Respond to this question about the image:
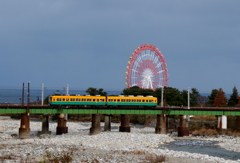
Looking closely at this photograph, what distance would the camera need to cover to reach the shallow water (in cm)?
5281

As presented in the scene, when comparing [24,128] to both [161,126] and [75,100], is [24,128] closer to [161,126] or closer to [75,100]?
[75,100]

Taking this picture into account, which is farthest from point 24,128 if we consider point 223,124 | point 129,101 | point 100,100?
point 223,124

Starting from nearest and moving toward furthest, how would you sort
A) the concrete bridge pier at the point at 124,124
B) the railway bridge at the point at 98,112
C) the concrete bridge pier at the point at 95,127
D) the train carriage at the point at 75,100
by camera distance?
the railway bridge at the point at 98,112 < the concrete bridge pier at the point at 95,127 < the train carriage at the point at 75,100 < the concrete bridge pier at the point at 124,124

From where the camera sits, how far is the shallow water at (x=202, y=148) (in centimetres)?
5281

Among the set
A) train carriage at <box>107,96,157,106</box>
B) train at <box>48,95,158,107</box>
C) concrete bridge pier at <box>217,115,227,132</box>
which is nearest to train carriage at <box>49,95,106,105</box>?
train at <box>48,95,158,107</box>

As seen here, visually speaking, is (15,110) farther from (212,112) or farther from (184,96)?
(184,96)

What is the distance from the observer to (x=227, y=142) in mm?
66500

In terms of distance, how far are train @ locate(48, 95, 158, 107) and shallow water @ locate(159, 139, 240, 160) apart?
1447 centimetres

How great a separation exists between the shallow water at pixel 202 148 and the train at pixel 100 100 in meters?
14.5

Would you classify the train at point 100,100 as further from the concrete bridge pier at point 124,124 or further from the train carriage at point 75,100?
the concrete bridge pier at point 124,124

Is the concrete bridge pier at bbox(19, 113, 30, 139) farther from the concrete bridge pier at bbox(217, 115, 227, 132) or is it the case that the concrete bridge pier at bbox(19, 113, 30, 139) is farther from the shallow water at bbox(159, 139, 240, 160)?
the concrete bridge pier at bbox(217, 115, 227, 132)

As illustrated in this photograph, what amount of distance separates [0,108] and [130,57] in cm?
4276

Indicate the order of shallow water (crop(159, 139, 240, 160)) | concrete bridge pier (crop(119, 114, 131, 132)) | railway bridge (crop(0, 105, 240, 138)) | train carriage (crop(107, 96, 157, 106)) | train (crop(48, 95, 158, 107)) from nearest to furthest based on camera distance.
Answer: shallow water (crop(159, 139, 240, 160)), railway bridge (crop(0, 105, 240, 138)), train (crop(48, 95, 158, 107)), train carriage (crop(107, 96, 157, 106)), concrete bridge pier (crop(119, 114, 131, 132))

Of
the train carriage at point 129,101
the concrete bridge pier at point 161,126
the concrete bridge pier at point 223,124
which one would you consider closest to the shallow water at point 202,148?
the concrete bridge pier at point 161,126
